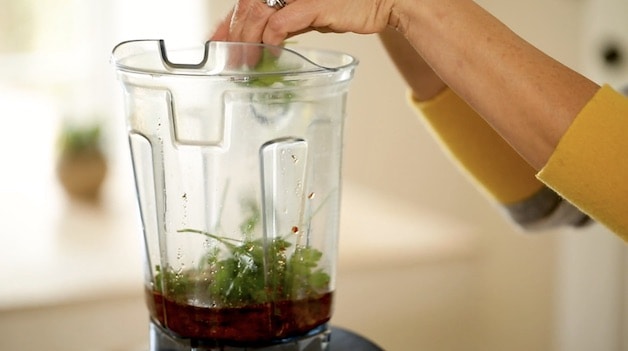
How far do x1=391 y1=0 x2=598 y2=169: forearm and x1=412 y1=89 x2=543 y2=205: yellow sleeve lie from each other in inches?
9.6

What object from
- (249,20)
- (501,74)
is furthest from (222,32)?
(501,74)

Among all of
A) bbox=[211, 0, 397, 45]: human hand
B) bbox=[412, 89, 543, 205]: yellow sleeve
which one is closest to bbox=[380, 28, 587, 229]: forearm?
bbox=[412, 89, 543, 205]: yellow sleeve

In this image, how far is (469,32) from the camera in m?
0.81

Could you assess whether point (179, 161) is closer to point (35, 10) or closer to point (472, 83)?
point (472, 83)

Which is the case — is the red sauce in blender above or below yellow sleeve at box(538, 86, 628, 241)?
below

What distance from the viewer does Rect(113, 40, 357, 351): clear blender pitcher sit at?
77 cm

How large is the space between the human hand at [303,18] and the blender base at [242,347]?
26cm

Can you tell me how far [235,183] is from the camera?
792 mm

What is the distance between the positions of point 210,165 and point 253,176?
0.12 ft

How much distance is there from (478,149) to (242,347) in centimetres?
45

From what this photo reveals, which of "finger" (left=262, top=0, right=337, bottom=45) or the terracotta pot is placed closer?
"finger" (left=262, top=0, right=337, bottom=45)

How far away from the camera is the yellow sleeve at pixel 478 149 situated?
3.52 ft

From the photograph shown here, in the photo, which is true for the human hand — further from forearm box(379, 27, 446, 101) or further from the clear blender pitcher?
forearm box(379, 27, 446, 101)

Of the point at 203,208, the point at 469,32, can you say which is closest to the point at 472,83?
the point at 469,32
